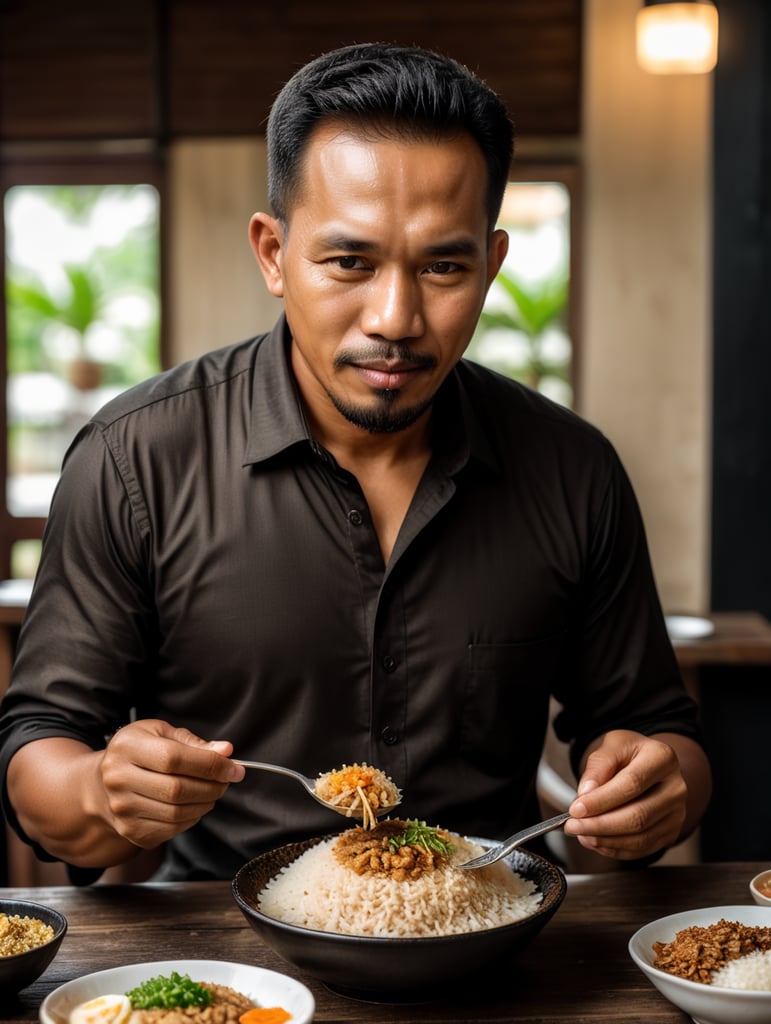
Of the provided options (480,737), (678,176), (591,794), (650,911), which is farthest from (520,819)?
(678,176)

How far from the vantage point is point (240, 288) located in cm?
515

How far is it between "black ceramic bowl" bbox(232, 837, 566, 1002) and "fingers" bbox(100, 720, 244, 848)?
0.41 feet

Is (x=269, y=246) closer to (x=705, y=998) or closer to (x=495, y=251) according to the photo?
(x=495, y=251)

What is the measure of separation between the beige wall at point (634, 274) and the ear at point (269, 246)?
11.1ft

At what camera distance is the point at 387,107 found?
159 centimetres

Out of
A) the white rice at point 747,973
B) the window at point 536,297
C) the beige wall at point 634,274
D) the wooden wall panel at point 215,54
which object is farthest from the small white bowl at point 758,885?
the wooden wall panel at point 215,54

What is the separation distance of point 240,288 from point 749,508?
2.30 m

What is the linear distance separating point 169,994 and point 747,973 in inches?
21.9

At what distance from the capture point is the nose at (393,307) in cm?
154

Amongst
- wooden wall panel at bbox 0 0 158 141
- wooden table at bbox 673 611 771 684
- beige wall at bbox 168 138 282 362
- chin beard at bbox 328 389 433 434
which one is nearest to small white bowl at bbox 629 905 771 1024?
chin beard at bbox 328 389 433 434

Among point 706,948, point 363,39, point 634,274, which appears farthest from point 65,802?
point 363,39

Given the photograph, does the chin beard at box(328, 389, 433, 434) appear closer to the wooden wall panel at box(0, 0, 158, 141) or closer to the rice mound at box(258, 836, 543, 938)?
the rice mound at box(258, 836, 543, 938)

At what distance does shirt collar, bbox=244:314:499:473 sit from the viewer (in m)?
1.79

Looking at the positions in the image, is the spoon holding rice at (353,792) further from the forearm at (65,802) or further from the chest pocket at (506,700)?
the chest pocket at (506,700)
